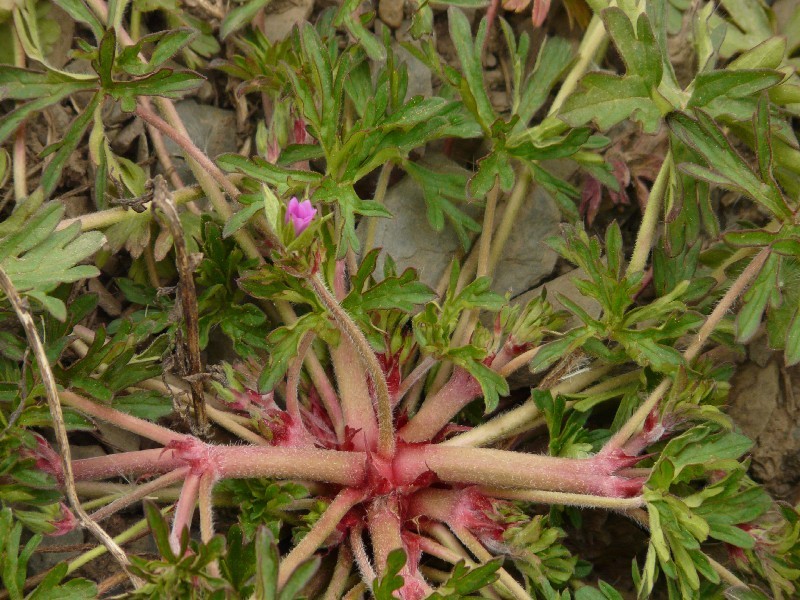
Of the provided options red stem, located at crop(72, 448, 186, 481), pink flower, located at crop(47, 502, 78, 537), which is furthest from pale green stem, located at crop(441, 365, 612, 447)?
pink flower, located at crop(47, 502, 78, 537)

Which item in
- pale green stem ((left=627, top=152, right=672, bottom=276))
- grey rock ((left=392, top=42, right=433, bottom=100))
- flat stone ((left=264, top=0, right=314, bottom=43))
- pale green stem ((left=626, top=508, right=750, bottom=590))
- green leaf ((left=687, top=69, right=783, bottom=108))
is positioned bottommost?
pale green stem ((left=626, top=508, right=750, bottom=590))

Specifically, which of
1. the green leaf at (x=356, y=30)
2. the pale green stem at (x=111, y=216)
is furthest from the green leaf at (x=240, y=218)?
the green leaf at (x=356, y=30)

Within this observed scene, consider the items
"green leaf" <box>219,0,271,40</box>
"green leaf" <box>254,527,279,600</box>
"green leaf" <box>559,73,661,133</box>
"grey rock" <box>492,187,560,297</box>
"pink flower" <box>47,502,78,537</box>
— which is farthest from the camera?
"grey rock" <box>492,187,560,297</box>

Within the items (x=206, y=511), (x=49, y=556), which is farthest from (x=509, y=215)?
(x=49, y=556)

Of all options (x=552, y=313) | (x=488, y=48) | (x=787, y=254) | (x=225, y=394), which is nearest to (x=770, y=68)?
(x=787, y=254)

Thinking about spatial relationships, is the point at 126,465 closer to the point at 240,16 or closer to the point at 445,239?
the point at 445,239

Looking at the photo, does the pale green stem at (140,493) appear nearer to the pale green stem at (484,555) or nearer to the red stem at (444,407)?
the red stem at (444,407)

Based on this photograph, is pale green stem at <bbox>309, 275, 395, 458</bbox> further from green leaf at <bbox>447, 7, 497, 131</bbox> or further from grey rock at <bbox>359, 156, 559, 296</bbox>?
green leaf at <bbox>447, 7, 497, 131</bbox>
